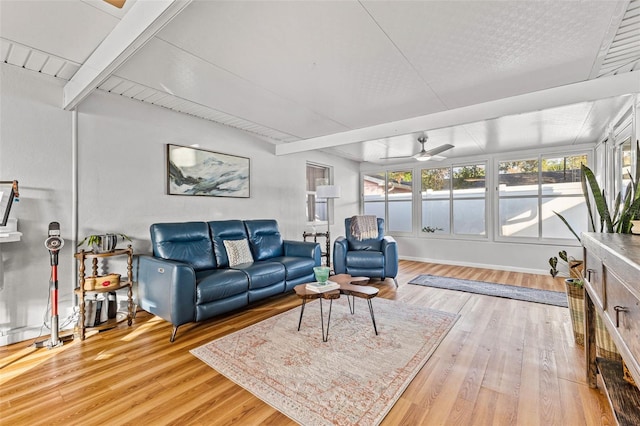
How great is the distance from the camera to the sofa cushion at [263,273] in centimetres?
319

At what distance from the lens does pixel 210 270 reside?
10.7 feet

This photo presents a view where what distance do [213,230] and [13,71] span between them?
7.52 ft

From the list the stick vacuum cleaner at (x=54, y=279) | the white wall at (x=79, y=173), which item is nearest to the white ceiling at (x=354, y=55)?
the white wall at (x=79, y=173)

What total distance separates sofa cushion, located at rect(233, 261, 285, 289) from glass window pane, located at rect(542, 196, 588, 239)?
4.87 meters

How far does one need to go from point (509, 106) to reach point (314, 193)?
3.72 meters

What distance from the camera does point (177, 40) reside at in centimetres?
210

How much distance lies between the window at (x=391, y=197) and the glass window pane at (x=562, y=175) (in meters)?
2.52

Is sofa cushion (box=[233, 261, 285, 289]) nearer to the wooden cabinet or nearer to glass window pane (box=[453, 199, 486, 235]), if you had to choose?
the wooden cabinet

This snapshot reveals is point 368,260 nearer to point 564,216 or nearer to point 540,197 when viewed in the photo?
point 540,197

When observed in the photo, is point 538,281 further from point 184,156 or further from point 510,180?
point 184,156

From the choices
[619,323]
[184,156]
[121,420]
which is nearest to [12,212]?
[184,156]

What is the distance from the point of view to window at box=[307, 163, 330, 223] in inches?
236

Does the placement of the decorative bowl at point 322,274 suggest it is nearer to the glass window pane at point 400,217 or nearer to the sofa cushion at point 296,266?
the sofa cushion at point 296,266

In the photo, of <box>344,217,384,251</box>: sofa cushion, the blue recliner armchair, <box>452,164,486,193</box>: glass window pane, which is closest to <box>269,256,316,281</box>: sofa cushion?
the blue recliner armchair
